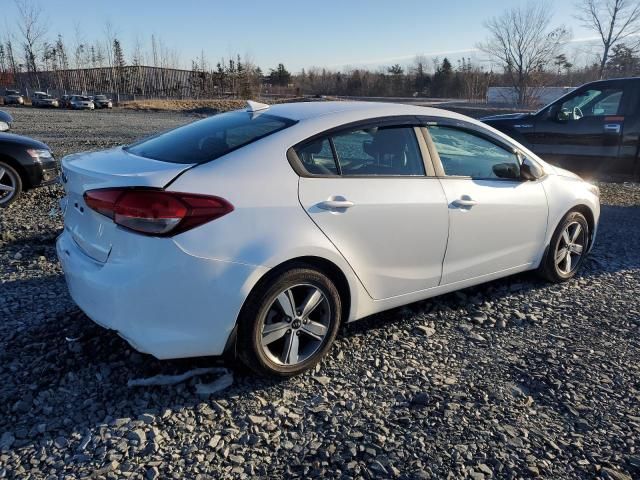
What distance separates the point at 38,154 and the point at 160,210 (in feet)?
18.1

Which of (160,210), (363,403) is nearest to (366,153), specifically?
(160,210)

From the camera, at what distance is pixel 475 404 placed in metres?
2.90

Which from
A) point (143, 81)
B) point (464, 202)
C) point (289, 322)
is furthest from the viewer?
point (143, 81)

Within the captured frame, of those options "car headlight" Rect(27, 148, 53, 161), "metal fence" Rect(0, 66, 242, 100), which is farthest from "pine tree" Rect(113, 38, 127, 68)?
"car headlight" Rect(27, 148, 53, 161)

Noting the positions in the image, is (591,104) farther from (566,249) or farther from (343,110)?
(343,110)

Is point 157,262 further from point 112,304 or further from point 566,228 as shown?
point 566,228

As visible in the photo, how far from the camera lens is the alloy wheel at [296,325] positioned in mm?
2963

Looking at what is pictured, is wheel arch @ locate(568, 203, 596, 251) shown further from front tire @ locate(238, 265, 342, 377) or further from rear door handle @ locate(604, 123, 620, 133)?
rear door handle @ locate(604, 123, 620, 133)

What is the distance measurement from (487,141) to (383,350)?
72.7 inches

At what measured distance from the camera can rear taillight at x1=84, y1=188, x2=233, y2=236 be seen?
2.58 metres

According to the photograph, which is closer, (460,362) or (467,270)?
(460,362)

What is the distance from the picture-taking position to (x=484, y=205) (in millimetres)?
3781

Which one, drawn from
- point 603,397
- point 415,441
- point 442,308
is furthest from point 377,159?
point 603,397

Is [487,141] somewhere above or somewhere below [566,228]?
above
